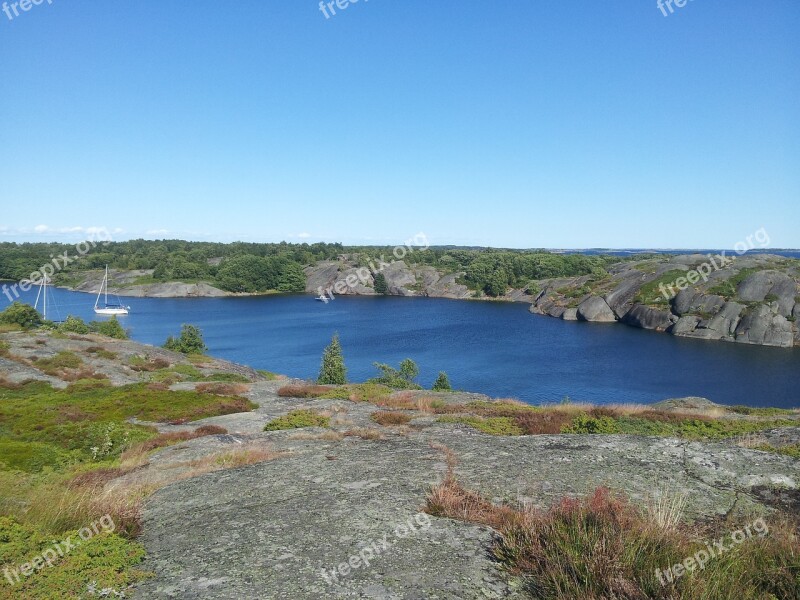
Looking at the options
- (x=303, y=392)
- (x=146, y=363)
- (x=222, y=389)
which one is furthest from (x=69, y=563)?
(x=146, y=363)

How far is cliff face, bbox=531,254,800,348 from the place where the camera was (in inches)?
4134

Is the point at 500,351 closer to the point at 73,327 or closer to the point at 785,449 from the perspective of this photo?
the point at 73,327

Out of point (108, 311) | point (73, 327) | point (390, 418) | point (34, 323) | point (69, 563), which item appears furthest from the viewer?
point (108, 311)

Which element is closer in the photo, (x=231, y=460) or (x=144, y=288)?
(x=231, y=460)

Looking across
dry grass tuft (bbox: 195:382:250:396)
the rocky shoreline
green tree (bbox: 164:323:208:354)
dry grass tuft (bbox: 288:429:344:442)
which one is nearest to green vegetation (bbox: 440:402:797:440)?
dry grass tuft (bbox: 288:429:344:442)

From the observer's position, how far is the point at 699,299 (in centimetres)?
11562

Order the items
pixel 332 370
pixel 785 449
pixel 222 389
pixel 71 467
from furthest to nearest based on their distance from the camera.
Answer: pixel 332 370 < pixel 222 389 < pixel 71 467 < pixel 785 449

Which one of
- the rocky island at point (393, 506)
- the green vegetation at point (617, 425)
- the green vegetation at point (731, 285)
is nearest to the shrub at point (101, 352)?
the rocky island at point (393, 506)

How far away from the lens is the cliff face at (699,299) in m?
105

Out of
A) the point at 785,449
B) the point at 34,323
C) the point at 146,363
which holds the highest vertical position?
the point at 785,449

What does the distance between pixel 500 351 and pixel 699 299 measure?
5838 centimetres

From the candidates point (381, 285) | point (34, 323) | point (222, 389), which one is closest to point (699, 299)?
point (381, 285)

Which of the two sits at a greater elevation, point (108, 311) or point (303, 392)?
point (303, 392)

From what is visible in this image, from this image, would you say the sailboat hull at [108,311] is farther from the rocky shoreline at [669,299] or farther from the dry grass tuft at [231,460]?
the dry grass tuft at [231,460]
